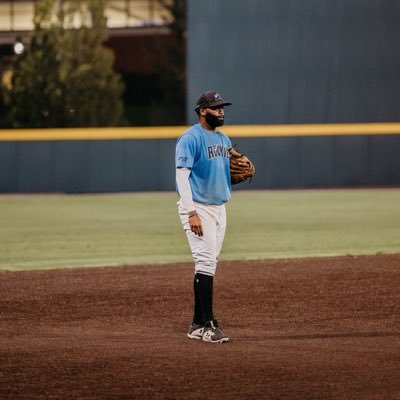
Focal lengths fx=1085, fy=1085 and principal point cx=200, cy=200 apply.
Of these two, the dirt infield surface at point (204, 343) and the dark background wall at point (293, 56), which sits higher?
the dark background wall at point (293, 56)

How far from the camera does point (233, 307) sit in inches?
344

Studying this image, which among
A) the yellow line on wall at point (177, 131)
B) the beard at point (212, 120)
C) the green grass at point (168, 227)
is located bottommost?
the green grass at point (168, 227)

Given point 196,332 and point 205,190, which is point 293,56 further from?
point 196,332

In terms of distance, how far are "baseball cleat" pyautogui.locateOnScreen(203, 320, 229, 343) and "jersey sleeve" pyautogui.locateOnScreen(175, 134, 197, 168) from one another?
106 centimetres

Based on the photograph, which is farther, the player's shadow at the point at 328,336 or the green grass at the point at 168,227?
the green grass at the point at 168,227

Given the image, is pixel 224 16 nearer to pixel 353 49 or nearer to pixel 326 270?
pixel 353 49

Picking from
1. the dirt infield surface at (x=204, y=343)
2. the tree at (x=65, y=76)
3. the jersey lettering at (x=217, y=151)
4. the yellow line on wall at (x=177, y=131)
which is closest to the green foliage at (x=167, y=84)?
the tree at (x=65, y=76)

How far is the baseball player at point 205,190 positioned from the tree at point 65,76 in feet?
71.3

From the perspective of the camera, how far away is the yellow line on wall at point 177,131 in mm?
21438

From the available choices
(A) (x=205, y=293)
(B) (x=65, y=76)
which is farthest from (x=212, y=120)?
(B) (x=65, y=76)

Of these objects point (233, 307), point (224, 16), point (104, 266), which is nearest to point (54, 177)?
point (224, 16)

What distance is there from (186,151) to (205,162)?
17 centimetres

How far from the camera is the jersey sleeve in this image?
7.00 m

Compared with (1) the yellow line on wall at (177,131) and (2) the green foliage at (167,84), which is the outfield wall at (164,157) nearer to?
(1) the yellow line on wall at (177,131)
